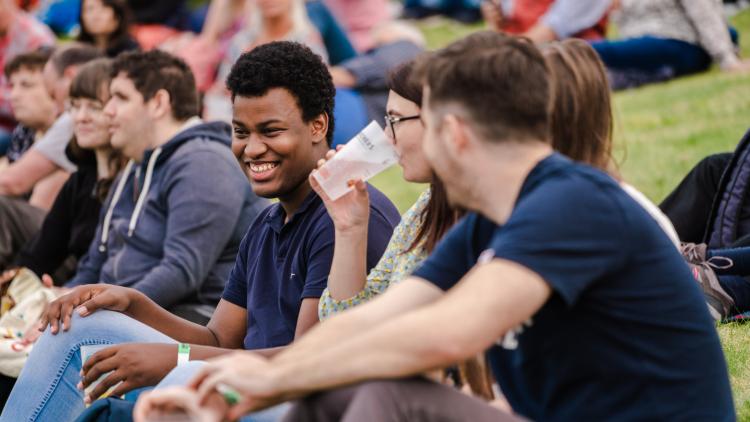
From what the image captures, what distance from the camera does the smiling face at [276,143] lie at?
3816 millimetres

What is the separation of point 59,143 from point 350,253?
11.8ft

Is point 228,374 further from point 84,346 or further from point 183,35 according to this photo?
point 183,35

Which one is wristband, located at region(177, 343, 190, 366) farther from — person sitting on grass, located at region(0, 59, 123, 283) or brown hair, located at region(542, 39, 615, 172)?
person sitting on grass, located at region(0, 59, 123, 283)

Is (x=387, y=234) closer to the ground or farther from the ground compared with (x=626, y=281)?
closer to the ground

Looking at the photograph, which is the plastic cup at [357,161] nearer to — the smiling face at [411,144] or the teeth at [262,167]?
the smiling face at [411,144]

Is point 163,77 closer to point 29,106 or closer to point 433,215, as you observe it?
point 29,106

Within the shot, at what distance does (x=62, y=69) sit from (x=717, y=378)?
525 cm

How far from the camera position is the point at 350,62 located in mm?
7980

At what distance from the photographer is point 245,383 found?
2.38 m

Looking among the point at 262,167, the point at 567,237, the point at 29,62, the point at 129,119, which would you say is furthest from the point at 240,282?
the point at 29,62

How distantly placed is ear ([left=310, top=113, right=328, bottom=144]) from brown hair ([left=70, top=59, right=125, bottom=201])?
1972 mm

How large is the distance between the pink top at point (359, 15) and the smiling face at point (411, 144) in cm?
550

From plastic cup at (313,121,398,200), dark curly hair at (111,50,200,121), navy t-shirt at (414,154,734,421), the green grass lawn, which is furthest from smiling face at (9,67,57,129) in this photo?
navy t-shirt at (414,154,734,421)

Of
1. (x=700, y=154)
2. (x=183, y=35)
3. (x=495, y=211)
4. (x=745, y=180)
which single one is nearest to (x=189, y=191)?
(x=745, y=180)
